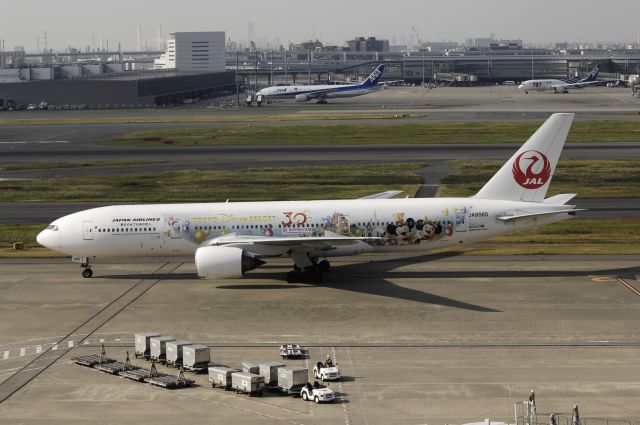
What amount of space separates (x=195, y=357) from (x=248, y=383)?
3735mm

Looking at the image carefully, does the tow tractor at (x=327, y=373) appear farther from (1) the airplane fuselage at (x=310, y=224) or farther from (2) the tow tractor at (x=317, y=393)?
(1) the airplane fuselage at (x=310, y=224)

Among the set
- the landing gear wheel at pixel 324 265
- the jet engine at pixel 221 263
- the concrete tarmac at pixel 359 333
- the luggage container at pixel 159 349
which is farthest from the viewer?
the landing gear wheel at pixel 324 265

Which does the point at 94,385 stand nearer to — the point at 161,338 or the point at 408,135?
the point at 161,338

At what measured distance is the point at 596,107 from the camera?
17562cm

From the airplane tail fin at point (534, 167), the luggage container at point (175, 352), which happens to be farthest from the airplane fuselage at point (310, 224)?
the luggage container at point (175, 352)

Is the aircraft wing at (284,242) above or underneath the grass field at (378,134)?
underneath

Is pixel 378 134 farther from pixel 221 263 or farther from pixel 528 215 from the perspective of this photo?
pixel 221 263

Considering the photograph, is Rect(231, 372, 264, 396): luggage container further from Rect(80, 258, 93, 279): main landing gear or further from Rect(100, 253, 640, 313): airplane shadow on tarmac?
Rect(80, 258, 93, 279): main landing gear

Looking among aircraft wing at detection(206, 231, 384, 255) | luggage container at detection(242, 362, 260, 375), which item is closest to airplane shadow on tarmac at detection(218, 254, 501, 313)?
aircraft wing at detection(206, 231, 384, 255)

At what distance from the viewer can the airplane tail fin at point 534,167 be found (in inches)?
2188

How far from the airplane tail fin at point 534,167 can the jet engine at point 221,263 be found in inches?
598

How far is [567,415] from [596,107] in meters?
151

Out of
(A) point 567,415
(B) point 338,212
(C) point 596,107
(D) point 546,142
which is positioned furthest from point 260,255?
(C) point 596,107

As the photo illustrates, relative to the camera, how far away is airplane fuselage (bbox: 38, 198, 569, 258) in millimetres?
54469
